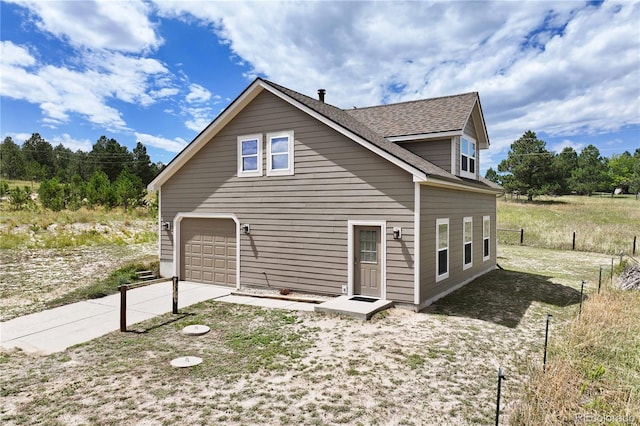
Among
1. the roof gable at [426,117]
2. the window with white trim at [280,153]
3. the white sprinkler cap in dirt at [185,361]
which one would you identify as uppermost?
the roof gable at [426,117]

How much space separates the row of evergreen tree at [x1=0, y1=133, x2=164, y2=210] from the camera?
94.7 ft

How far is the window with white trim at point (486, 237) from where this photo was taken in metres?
14.5

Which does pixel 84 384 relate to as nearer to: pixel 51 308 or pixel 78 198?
pixel 51 308

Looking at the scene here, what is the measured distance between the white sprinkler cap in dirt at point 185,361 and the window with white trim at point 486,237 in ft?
39.2

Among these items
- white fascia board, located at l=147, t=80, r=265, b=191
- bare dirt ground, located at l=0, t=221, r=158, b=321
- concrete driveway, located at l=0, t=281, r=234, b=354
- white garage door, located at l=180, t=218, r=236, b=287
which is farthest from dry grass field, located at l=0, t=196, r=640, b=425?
white fascia board, located at l=147, t=80, r=265, b=191

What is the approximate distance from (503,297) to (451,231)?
2.44 metres

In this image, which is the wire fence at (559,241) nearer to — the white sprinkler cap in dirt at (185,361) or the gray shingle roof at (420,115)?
the gray shingle roof at (420,115)

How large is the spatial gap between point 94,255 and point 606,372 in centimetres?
1821

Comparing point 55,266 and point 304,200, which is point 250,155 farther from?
point 55,266

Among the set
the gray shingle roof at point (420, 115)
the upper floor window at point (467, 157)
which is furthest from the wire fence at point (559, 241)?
the gray shingle roof at point (420, 115)

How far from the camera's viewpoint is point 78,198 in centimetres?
3119

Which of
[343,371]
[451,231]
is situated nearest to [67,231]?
[451,231]

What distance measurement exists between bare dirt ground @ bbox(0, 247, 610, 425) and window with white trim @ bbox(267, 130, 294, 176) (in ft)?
14.0

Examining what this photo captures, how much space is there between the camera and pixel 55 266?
13945 mm
